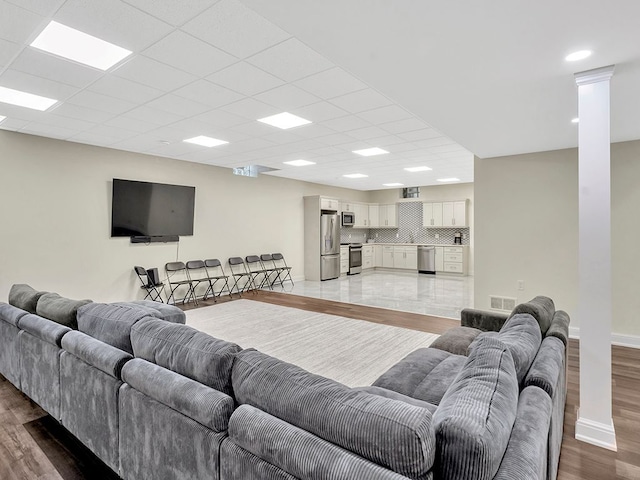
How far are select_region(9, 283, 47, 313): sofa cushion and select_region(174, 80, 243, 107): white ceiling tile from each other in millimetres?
2258

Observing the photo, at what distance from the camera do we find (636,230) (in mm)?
4160

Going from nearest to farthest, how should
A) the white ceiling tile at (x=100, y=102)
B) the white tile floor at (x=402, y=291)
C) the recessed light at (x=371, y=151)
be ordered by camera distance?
1. the white ceiling tile at (x=100, y=102)
2. the recessed light at (x=371, y=151)
3. the white tile floor at (x=402, y=291)

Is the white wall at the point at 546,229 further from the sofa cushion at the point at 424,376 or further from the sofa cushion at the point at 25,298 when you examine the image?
the sofa cushion at the point at 25,298

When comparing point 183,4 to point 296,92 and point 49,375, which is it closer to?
point 296,92

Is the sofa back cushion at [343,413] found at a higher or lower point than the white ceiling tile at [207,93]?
lower

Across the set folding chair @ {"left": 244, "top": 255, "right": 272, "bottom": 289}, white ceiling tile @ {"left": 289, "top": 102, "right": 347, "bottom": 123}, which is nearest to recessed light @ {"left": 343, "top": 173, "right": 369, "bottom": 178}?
folding chair @ {"left": 244, "top": 255, "right": 272, "bottom": 289}

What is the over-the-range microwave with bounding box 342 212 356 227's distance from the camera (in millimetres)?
10648

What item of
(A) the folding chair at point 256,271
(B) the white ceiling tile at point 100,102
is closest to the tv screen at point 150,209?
(A) the folding chair at point 256,271

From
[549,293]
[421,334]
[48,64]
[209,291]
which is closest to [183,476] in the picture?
[48,64]

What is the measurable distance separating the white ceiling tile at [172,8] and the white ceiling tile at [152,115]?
1832 mm

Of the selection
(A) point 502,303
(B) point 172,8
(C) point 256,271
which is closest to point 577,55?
(B) point 172,8

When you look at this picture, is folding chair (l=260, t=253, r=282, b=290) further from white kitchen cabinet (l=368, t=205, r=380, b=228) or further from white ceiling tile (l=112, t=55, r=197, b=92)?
white ceiling tile (l=112, t=55, r=197, b=92)

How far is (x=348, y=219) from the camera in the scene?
10828 millimetres

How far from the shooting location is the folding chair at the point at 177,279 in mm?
6512
